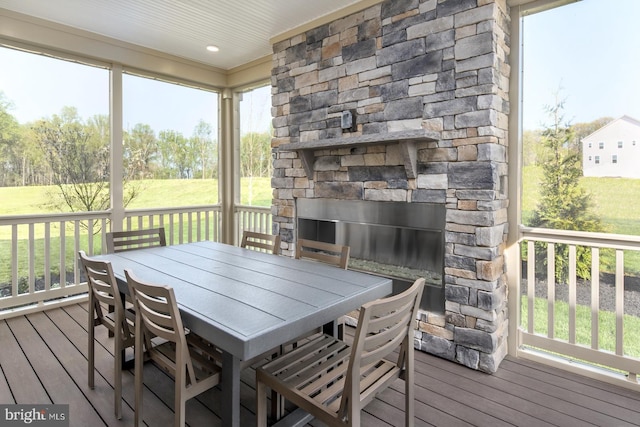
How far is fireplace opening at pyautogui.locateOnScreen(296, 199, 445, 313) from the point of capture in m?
2.95

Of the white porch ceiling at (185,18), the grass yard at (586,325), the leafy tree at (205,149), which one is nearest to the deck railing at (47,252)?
the leafy tree at (205,149)

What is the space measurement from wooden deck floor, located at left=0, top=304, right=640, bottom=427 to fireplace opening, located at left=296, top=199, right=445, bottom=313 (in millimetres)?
663

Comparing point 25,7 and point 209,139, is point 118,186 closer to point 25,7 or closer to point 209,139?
point 209,139

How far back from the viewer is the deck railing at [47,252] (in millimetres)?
3678

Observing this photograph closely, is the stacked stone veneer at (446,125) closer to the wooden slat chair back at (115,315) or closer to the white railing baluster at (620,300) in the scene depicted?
the white railing baluster at (620,300)

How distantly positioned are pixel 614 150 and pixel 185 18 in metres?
3.81

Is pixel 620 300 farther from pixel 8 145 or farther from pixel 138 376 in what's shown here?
pixel 8 145

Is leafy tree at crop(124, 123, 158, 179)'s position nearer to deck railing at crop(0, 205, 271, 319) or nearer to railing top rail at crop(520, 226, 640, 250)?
deck railing at crop(0, 205, 271, 319)

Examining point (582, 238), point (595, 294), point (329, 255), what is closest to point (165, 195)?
point (329, 255)

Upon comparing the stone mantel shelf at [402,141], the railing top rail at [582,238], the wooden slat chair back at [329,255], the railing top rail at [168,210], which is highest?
the stone mantel shelf at [402,141]

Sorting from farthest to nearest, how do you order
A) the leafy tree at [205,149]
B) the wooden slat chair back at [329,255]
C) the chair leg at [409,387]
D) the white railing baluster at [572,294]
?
1. the leafy tree at [205,149]
2. the white railing baluster at [572,294]
3. the wooden slat chair back at [329,255]
4. the chair leg at [409,387]

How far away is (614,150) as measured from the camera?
2479 mm

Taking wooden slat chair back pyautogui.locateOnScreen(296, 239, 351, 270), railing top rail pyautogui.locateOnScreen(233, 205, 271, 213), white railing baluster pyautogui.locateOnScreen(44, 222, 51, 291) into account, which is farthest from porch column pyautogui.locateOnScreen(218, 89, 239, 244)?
wooden slat chair back pyautogui.locateOnScreen(296, 239, 351, 270)

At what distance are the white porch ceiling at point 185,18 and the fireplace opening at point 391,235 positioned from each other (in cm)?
182
